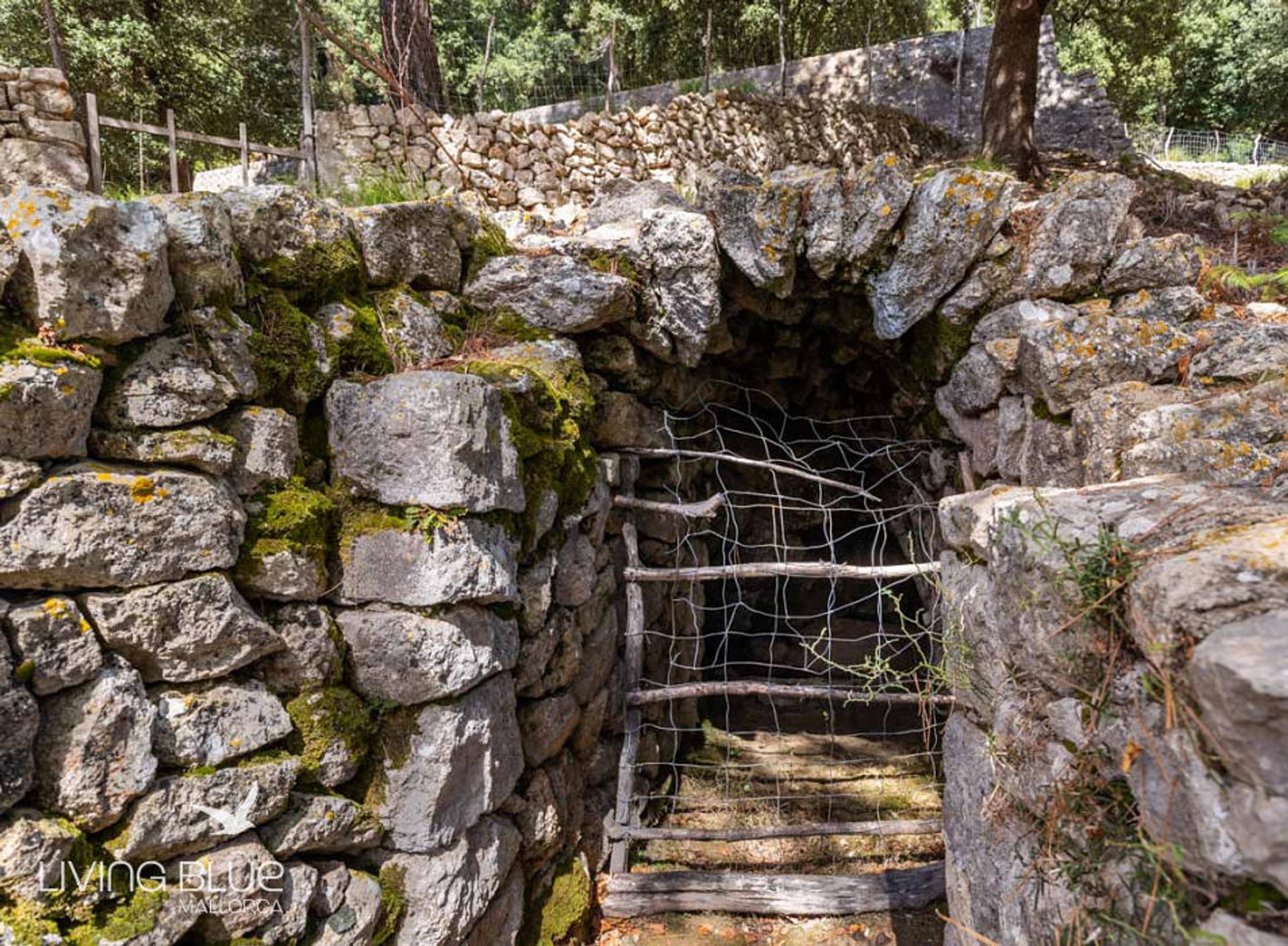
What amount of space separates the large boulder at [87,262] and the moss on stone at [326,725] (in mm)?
1409

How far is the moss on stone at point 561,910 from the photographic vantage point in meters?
3.28

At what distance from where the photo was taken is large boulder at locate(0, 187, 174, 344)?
1.97 metres

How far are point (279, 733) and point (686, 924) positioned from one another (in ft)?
8.42

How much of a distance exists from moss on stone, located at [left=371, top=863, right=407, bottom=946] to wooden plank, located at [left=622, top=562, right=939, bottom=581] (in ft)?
6.66

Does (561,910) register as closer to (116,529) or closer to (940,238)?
(116,529)

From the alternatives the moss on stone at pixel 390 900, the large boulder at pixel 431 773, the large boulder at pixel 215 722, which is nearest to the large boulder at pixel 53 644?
the large boulder at pixel 215 722

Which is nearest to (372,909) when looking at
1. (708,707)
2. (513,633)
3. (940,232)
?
(513,633)

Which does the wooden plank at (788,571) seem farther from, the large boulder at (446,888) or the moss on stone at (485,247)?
the moss on stone at (485,247)

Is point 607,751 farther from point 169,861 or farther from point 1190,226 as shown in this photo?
point 1190,226

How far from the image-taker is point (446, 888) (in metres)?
2.68

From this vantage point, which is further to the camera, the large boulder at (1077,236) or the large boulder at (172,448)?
the large boulder at (1077,236)

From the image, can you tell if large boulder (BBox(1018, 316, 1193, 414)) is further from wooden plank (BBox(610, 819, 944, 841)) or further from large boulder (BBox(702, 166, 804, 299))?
wooden plank (BBox(610, 819, 944, 841))

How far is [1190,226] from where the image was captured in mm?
5809

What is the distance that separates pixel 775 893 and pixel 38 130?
6668 millimetres
